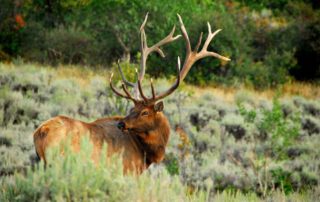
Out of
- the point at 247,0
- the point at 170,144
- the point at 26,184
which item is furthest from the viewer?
the point at 247,0

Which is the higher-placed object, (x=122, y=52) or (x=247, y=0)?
(x=247, y=0)

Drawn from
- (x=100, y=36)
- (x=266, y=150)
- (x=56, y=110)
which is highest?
(x=100, y=36)

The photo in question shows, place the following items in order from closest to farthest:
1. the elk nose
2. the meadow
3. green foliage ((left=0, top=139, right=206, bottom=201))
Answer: green foliage ((left=0, top=139, right=206, bottom=201)), the meadow, the elk nose

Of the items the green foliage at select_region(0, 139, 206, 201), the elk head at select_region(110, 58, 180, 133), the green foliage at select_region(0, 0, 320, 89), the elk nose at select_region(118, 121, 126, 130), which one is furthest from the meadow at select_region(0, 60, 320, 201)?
the green foliage at select_region(0, 0, 320, 89)

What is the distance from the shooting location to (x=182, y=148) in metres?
10.3

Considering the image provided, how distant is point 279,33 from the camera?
79.8 ft

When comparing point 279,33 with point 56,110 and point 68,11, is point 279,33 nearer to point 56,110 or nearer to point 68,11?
point 68,11

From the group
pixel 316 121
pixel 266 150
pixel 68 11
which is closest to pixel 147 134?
pixel 266 150

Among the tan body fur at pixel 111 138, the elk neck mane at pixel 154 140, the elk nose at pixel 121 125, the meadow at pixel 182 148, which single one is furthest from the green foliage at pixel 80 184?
the elk neck mane at pixel 154 140

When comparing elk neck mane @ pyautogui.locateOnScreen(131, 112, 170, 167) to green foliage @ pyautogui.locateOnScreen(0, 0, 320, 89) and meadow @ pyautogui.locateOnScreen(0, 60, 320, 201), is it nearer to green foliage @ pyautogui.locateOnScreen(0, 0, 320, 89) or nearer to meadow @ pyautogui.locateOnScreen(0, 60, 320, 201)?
meadow @ pyautogui.locateOnScreen(0, 60, 320, 201)

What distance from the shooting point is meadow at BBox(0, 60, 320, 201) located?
3994 mm

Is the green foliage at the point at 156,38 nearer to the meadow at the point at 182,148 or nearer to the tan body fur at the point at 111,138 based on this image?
the meadow at the point at 182,148

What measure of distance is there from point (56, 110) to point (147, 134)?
5.30 meters

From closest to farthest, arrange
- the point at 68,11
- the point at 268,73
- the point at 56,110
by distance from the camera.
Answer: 1. the point at 56,110
2. the point at 268,73
3. the point at 68,11
